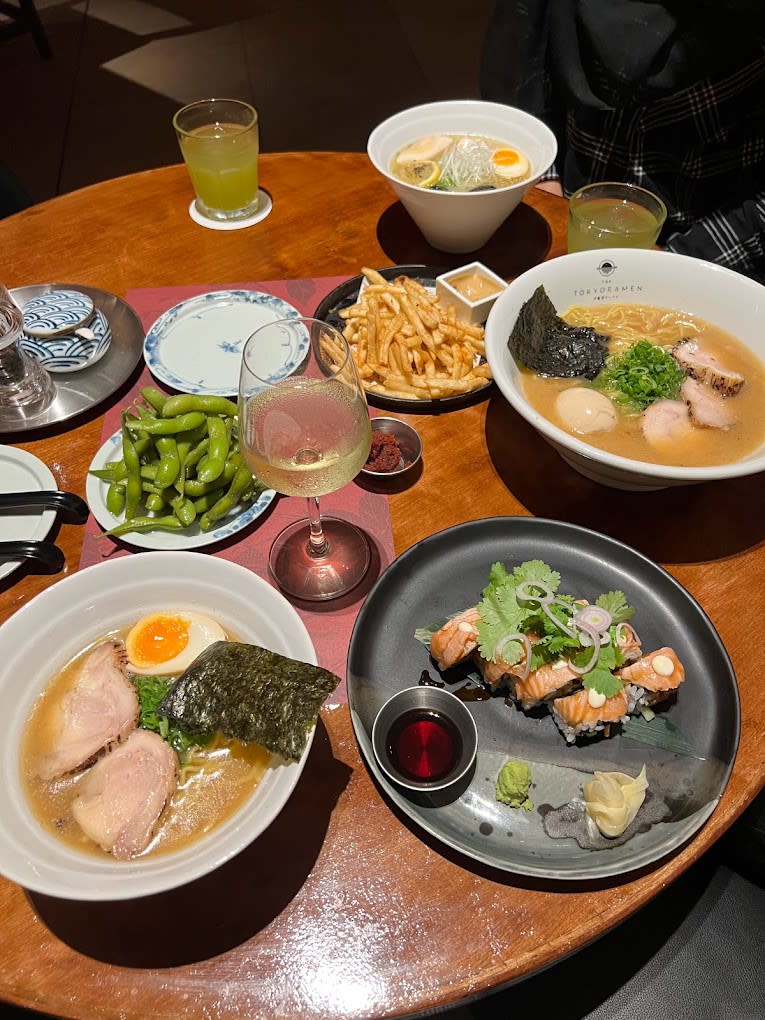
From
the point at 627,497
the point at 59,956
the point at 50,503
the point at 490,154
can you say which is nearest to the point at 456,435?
the point at 627,497

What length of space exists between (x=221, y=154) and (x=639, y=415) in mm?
1678

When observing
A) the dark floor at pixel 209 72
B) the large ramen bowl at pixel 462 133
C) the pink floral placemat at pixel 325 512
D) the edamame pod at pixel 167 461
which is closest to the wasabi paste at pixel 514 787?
the pink floral placemat at pixel 325 512

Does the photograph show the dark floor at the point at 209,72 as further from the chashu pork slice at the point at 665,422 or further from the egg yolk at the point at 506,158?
the chashu pork slice at the point at 665,422

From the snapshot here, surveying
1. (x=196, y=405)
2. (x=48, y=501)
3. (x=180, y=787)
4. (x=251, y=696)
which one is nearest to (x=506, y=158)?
(x=196, y=405)

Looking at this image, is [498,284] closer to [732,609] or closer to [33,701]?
[732,609]

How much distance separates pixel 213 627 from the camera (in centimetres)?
133

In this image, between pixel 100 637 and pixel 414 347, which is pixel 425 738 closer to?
pixel 100 637

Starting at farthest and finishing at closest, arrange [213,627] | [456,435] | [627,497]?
[456,435], [627,497], [213,627]

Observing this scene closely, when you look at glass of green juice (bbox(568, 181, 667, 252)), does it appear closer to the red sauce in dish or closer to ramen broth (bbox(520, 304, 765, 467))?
ramen broth (bbox(520, 304, 765, 467))

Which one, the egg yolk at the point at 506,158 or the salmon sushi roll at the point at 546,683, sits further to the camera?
the egg yolk at the point at 506,158

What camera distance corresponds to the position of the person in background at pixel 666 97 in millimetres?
2469

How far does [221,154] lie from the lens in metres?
2.41

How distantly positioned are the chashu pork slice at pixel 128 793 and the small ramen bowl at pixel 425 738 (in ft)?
1.22

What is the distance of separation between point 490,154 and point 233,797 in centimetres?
220
